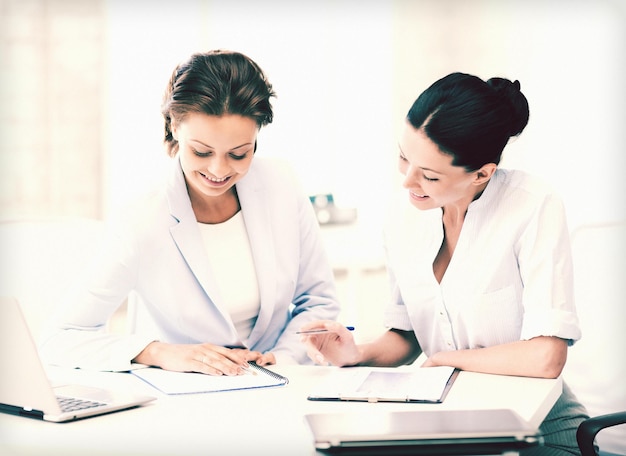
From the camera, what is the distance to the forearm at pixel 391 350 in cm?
191

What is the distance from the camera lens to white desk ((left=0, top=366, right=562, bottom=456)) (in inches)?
49.5

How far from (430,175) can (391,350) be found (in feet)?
1.60

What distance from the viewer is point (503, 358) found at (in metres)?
1.68

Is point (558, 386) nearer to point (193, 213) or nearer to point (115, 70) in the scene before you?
point (193, 213)

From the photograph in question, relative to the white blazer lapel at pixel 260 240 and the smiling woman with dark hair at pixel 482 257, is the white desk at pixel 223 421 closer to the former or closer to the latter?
the smiling woman with dark hair at pixel 482 257

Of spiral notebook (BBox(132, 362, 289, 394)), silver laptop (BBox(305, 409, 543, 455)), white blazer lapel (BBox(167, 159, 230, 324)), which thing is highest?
white blazer lapel (BBox(167, 159, 230, 324))

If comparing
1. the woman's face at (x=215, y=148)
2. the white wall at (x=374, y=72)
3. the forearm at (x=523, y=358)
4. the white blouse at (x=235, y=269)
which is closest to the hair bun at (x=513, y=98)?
the forearm at (x=523, y=358)

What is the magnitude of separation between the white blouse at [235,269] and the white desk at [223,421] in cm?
43

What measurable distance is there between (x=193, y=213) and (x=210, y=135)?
0.24 metres

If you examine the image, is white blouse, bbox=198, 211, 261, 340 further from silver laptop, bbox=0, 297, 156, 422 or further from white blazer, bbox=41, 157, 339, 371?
silver laptop, bbox=0, 297, 156, 422

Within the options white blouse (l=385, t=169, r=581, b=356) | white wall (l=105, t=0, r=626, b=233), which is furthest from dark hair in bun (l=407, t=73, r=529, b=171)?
white wall (l=105, t=0, r=626, b=233)

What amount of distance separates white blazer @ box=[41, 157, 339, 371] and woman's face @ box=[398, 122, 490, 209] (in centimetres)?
44

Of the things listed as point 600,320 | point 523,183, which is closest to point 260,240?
point 523,183

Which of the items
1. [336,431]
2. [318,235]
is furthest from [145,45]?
[336,431]
